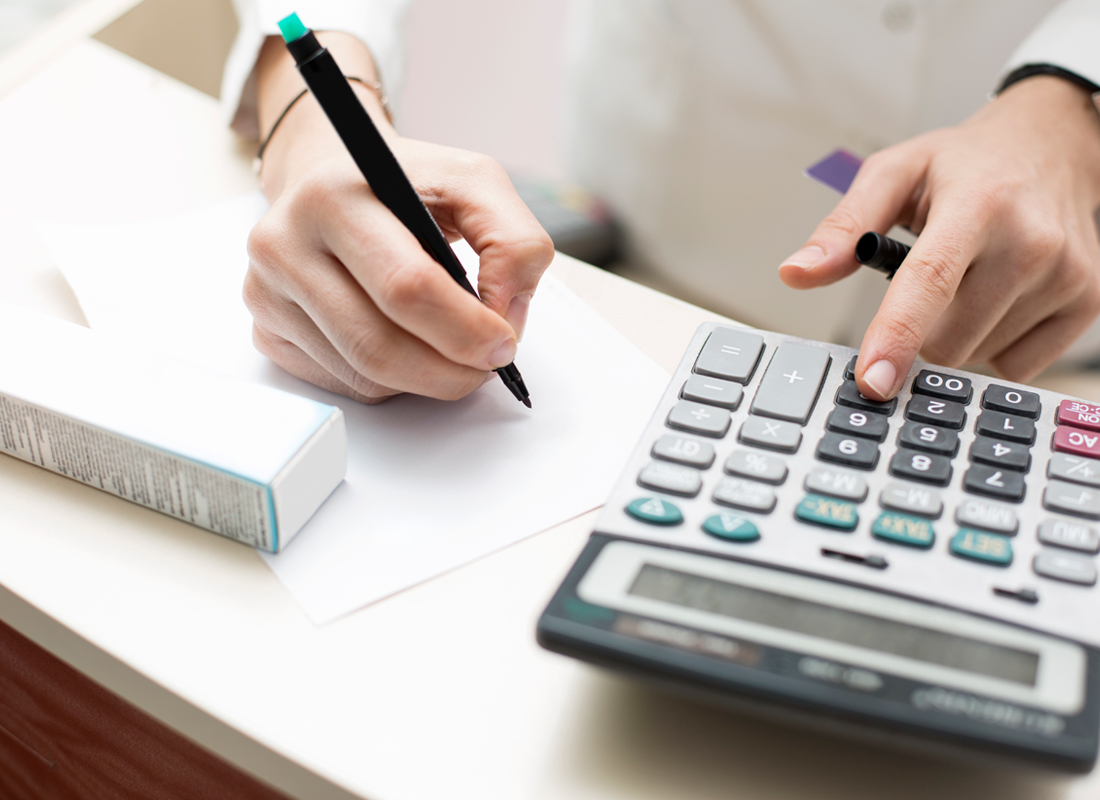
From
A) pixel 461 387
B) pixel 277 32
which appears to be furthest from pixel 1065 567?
pixel 277 32

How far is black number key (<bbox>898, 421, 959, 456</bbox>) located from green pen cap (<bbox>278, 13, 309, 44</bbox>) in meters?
0.26

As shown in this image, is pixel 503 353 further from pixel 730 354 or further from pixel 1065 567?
pixel 1065 567

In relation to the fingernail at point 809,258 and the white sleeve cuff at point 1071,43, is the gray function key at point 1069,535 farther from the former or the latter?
the white sleeve cuff at point 1071,43

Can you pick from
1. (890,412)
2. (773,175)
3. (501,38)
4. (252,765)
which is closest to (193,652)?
(252,765)

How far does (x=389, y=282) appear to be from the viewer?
1.03 feet

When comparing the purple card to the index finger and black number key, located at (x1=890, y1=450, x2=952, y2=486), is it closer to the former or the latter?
the index finger

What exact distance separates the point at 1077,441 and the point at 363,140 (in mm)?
289

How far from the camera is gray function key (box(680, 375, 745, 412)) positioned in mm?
322

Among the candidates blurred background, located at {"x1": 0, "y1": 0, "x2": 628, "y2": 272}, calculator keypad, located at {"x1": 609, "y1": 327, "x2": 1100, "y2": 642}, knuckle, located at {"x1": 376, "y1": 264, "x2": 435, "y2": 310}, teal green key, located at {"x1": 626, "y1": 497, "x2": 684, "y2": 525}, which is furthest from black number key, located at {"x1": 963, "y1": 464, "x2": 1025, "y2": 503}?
blurred background, located at {"x1": 0, "y1": 0, "x2": 628, "y2": 272}

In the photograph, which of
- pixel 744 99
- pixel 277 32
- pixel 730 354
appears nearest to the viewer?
pixel 730 354

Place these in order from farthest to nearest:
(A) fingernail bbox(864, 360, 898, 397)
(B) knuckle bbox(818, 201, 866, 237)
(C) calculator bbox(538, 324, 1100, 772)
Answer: (B) knuckle bbox(818, 201, 866, 237), (A) fingernail bbox(864, 360, 898, 397), (C) calculator bbox(538, 324, 1100, 772)

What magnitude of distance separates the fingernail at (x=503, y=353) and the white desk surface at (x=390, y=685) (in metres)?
0.07

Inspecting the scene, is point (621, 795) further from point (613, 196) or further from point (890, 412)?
point (613, 196)

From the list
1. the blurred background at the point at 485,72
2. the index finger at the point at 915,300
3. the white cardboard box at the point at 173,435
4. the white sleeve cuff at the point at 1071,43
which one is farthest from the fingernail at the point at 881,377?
the blurred background at the point at 485,72
